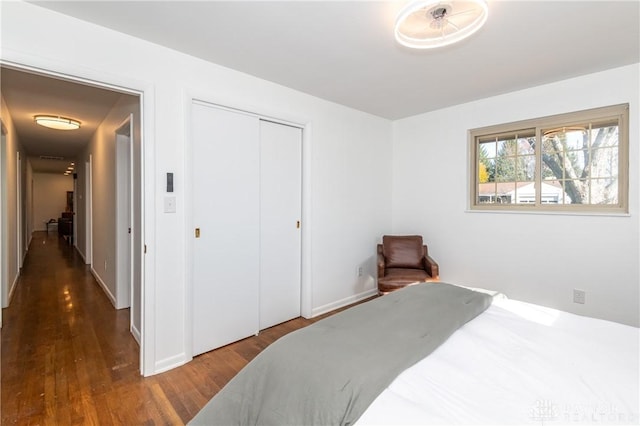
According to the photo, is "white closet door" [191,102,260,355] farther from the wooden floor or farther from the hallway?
the hallway

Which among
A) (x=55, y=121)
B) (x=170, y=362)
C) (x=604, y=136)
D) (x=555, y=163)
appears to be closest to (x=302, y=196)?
(x=170, y=362)

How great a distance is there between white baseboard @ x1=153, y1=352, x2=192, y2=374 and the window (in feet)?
11.0

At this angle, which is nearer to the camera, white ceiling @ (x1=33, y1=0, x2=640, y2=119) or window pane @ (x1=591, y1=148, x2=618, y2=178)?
white ceiling @ (x1=33, y1=0, x2=640, y2=119)

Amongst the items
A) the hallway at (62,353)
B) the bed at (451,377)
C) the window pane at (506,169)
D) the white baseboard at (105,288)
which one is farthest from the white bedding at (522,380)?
the white baseboard at (105,288)

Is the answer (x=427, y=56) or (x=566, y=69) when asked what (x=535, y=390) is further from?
(x=566, y=69)

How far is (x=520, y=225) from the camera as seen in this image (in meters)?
3.15

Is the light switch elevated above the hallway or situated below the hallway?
above

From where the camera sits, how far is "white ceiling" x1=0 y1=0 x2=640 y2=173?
1780 millimetres

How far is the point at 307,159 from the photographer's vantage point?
3.22 metres

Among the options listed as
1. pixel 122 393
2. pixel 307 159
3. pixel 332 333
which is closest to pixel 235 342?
pixel 122 393

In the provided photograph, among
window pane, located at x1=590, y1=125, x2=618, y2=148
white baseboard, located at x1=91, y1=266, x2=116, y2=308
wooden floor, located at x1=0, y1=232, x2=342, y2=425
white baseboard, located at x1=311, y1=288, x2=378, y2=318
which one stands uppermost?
window pane, located at x1=590, y1=125, x2=618, y2=148

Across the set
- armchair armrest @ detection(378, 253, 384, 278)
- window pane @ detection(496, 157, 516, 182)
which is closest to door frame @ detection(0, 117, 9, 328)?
armchair armrest @ detection(378, 253, 384, 278)

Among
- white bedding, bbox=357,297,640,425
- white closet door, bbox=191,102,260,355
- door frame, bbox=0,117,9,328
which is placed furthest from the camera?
door frame, bbox=0,117,9,328

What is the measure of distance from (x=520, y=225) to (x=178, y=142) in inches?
132
